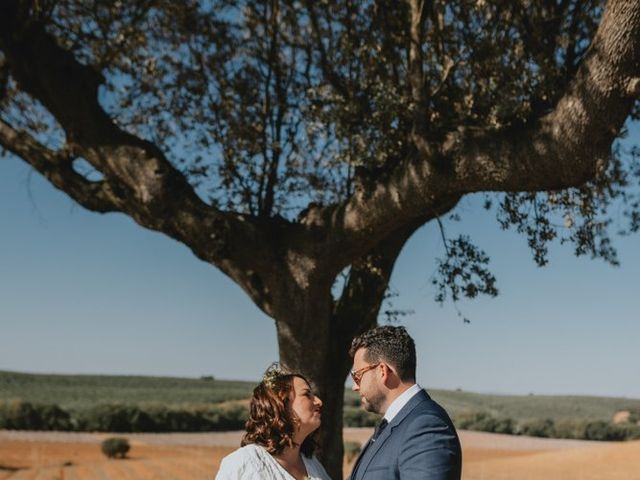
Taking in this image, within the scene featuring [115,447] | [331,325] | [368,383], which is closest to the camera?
[368,383]

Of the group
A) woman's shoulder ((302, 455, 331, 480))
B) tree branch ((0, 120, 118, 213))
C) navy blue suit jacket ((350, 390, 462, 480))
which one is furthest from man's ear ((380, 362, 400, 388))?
tree branch ((0, 120, 118, 213))

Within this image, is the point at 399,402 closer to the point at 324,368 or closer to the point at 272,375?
the point at 272,375

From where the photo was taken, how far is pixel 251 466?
4504 millimetres

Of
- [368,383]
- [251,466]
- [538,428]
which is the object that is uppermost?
[368,383]

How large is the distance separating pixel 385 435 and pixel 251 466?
41.4 inches

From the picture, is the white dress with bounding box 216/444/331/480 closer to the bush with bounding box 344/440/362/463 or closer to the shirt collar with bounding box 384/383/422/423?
the shirt collar with bounding box 384/383/422/423

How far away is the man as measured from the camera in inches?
140

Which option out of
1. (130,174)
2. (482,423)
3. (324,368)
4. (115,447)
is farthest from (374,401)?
(482,423)

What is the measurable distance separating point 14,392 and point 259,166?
36659mm

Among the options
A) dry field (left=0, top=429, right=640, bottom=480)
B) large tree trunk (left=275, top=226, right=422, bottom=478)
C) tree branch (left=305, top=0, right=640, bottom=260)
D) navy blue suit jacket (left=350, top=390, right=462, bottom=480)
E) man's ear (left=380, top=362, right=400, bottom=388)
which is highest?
tree branch (left=305, top=0, right=640, bottom=260)

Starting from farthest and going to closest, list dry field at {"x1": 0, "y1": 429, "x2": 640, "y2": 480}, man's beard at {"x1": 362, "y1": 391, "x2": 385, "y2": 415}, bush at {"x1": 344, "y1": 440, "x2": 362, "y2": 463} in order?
1. bush at {"x1": 344, "y1": 440, "x2": 362, "y2": 463}
2. dry field at {"x1": 0, "y1": 429, "x2": 640, "y2": 480}
3. man's beard at {"x1": 362, "y1": 391, "x2": 385, "y2": 415}

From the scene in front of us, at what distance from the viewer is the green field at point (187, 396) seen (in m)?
43.9

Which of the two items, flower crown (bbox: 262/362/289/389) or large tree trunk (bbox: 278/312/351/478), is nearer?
flower crown (bbox: 262/362/289/389)

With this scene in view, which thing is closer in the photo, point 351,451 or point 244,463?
point 244,463
